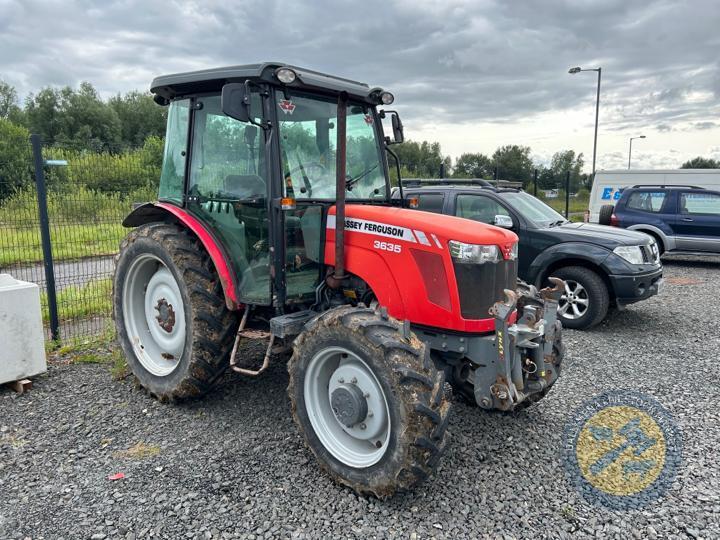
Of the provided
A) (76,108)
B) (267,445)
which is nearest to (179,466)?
(267,445)

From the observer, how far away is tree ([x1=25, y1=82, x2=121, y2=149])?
123 ft

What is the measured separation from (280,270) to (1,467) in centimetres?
214

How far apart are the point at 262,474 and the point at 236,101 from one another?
228 cm

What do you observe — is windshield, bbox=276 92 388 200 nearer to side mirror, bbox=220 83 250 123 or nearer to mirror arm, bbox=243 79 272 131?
mirror arm, bbox=243 79 272 131

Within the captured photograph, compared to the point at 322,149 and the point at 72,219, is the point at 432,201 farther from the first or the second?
the point at 72,219

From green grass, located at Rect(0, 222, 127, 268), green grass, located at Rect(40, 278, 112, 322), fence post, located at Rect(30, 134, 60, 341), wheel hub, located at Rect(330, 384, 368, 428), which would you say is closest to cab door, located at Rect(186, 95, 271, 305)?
wheel hub, located at Rect(330, 384, 368, 428)

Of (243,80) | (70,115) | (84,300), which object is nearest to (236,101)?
(243,80)

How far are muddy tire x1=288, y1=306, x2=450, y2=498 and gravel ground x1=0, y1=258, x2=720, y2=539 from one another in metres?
0.22

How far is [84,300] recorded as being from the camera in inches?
265

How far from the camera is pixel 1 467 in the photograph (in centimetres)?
338

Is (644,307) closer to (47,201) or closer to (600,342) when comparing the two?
(600,342)

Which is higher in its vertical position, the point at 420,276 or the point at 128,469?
the point at 420,276

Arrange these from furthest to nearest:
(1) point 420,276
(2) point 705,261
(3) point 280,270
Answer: (2) point 705,261
(3) point 280,270
(1) point 420,276

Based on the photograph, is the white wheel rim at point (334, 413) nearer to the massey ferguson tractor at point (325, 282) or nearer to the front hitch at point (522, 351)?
the massey ferguson tractor at point (325, 282)
